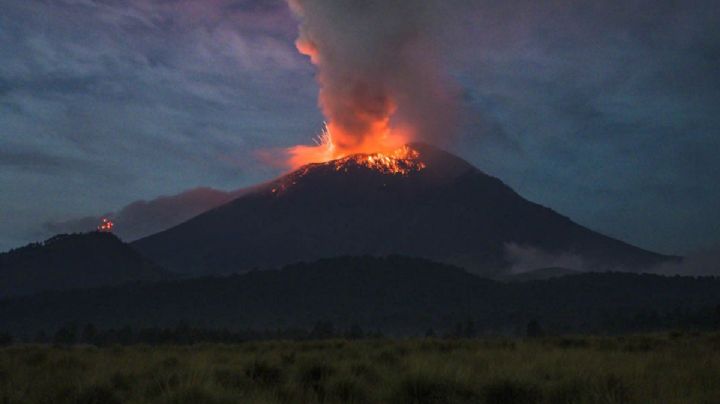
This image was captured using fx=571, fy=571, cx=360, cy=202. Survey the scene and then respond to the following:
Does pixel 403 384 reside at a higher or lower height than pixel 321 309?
lower

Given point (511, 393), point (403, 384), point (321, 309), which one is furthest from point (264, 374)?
point (321, 309)

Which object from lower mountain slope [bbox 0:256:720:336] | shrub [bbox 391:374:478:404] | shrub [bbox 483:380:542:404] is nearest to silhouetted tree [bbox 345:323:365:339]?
shrub [bbox 391:374:478:404]

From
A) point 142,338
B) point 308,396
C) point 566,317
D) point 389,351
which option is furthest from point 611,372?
point 566,317

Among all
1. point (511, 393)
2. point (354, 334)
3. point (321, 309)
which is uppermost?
point (321, 309)

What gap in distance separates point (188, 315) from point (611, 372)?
588 feet

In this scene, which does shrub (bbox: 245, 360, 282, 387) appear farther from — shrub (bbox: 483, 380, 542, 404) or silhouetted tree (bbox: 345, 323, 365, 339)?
silhouetted tree (bbox: 345, 323, 365, 339)

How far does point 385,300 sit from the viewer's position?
199 meters

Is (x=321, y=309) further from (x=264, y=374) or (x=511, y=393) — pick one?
(x=511, y=393)

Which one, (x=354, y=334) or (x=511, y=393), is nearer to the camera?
(x=511, y=393)

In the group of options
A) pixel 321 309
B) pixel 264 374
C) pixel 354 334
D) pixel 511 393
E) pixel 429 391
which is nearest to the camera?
pixel 511 393

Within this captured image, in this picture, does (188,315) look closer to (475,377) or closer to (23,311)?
(23,311)

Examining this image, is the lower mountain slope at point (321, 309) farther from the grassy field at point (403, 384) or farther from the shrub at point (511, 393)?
the shrub at point (511, 393)

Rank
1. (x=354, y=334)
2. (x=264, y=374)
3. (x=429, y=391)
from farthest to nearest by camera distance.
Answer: (x=354, y=334) → (x=264, y=374) → (x=429, y=391)

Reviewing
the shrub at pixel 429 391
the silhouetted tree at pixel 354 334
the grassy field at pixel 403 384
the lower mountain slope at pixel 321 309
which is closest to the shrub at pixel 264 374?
the grassy field at pixel 403 384
